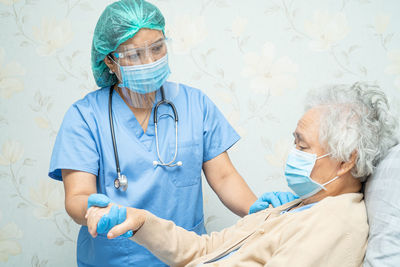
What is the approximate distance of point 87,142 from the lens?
143 cm

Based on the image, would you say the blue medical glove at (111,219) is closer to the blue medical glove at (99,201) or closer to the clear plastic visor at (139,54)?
the blue medical glove at (99,201)

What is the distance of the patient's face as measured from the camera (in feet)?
3.94

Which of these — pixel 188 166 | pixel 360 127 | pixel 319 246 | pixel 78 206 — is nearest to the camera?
pixel 319 246

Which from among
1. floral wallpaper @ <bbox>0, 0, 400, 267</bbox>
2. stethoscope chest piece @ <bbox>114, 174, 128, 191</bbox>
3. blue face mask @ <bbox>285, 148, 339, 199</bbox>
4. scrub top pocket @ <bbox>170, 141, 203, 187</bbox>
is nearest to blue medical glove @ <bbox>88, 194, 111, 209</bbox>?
stethoscope chest piece @ <bbox>114, 174, 128, 191</bbox>

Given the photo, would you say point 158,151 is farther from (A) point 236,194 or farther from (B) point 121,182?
(A) point 236,194

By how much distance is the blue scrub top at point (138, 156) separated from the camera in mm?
1431

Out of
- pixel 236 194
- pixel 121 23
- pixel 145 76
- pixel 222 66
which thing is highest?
pixel 121 23

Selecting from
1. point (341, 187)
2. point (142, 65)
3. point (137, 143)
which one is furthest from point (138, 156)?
point (341, 187)

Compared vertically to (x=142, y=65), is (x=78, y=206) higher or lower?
lower

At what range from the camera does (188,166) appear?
1.52 meters

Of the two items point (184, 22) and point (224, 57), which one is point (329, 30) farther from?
point (184, 22)

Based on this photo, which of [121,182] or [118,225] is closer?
[118,225]

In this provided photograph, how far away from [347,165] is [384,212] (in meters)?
0.17

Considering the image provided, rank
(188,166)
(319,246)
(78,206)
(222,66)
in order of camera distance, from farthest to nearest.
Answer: (222,66), (188,166), (78,206), (319,246)
